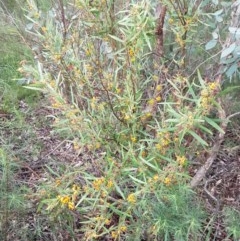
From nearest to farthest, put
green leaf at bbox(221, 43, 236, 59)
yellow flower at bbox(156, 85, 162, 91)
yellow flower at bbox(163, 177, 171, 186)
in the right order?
yellow flower at bbox(163, 177, 171, 186) → green leaf at bbox(221, 43, 236, 59) → yellow flower at bbox(156, 85, 162, 91)

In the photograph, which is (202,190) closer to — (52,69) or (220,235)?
(220,235)

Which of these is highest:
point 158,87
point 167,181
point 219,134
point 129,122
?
point 158,87

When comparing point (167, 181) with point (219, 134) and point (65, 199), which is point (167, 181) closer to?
point (65, 199)

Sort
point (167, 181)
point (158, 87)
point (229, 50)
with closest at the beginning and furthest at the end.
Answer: point (167, 181)
point (229, 50)
point (158, 87)

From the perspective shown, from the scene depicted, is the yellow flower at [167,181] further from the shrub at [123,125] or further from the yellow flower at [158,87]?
the yellow flower at [158,87]

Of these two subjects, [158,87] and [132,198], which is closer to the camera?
[132,198]

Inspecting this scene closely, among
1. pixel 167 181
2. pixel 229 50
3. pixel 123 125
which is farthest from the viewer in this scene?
pixel 123 125

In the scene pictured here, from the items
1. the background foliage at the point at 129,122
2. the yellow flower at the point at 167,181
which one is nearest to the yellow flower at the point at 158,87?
the background foliage at the point at 129,122

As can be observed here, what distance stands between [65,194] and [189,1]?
119 cm

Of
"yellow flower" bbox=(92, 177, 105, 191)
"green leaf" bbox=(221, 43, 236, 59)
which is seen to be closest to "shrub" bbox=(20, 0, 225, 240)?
"yellow flower" bbox=(92, 177, 105, 191)

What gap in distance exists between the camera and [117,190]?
2.31 m

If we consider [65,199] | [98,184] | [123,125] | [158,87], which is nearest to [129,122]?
[123,125]

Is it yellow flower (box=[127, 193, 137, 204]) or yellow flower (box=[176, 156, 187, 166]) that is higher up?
yellow flower (box=[176, 156, 187, 166])

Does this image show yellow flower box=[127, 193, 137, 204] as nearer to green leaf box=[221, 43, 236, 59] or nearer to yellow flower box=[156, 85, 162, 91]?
yellow flower box=[156, 85, 162, 91]
